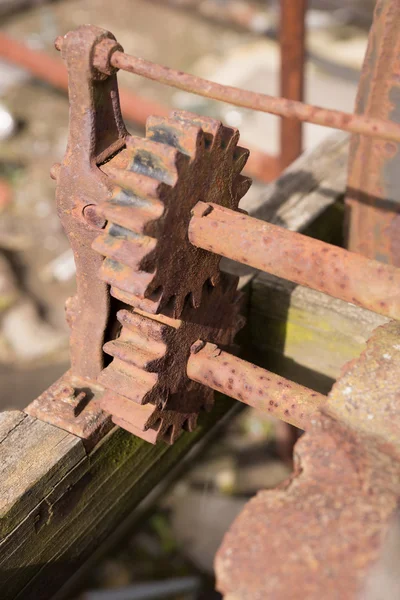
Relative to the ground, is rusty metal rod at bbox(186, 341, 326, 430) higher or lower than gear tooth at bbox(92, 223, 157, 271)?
lower

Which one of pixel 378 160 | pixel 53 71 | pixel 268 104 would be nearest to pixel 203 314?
pixel 268 104

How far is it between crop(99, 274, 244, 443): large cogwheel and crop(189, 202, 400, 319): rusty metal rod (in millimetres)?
229

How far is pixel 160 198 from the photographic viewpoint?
1.29 meters

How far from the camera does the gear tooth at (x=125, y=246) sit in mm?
1312

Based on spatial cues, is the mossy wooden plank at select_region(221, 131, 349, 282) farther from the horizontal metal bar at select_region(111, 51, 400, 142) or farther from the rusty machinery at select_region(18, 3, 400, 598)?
the horizontal metal bar at select_region(111, 51, 400, 142)

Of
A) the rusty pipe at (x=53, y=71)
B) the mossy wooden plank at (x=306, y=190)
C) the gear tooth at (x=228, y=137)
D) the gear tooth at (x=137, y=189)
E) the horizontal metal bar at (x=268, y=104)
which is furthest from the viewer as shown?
the rusty pipe at (x=53, y=71)

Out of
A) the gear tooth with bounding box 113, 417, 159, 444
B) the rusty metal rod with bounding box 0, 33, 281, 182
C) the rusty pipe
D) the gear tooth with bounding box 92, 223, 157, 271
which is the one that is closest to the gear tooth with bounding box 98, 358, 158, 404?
the gear tooth with bounding box 113, 417, 159, 444

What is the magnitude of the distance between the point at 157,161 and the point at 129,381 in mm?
530

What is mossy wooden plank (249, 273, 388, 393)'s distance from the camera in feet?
6.18

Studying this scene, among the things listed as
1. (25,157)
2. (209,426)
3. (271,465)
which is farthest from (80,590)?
(25,157)

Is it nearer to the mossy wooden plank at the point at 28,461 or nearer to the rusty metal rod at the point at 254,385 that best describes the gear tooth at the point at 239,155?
the rusty metal rod at the point at 254,385

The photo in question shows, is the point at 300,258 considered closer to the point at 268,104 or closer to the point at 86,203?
the point at 268,104

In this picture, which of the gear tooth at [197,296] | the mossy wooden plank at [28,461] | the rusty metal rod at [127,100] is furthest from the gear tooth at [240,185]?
the rusty metal rod at [127,100]

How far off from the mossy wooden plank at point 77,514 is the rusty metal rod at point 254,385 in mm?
316
